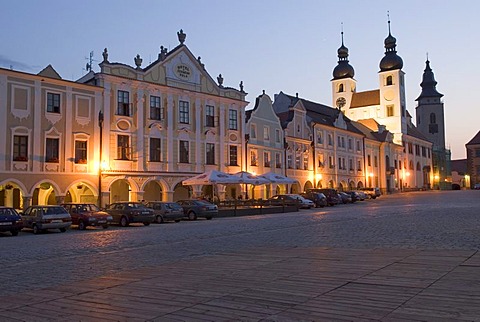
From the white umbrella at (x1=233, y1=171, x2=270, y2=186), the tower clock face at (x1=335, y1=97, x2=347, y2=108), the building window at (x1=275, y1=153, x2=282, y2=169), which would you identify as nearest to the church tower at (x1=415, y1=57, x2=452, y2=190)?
the tower clock face at (x1=335, y1=97, x2=347, y2=108)

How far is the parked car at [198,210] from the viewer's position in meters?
33.7

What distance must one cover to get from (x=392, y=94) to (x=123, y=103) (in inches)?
2734

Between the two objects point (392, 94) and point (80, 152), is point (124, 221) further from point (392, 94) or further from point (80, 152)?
point (392, 94)

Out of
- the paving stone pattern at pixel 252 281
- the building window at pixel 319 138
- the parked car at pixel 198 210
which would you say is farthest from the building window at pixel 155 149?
the building window at pixel 319 138

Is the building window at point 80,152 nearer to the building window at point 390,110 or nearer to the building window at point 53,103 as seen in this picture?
the building window at point 53,103

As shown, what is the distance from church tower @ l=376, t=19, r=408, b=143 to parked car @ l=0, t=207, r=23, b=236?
8034 cm

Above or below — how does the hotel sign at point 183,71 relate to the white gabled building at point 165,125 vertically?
above

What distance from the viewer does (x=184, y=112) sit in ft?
142

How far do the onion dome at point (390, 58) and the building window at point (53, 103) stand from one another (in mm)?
75795

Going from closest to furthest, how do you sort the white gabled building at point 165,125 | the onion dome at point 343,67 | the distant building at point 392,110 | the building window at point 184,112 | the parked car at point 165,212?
the parked car at point 165,212
the white gabled building at point 165,125
the building window at point 184,112
the distant building at point 392,110
the onion dome at point 343,67

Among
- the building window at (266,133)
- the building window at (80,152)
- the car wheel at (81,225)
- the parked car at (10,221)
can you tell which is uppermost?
the building window at (266,133)

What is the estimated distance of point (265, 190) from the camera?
170ft

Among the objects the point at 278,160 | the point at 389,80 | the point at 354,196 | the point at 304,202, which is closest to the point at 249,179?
the point at 304,202

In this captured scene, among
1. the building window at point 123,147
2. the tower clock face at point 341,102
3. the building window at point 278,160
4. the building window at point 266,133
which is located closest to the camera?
the building window at point 123,147
